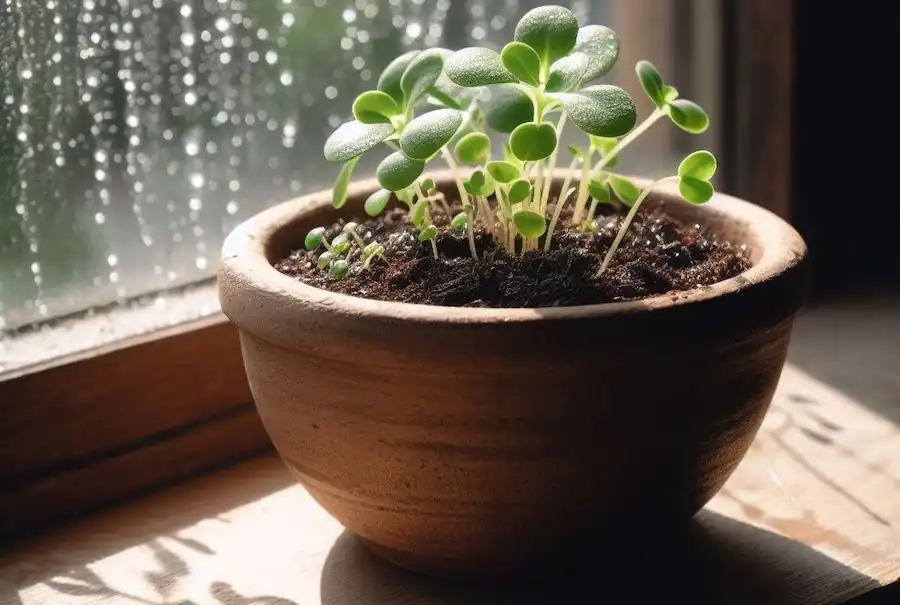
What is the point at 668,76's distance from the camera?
1403 millimetres

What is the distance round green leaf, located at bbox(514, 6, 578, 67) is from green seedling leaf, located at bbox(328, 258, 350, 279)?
0.22 m

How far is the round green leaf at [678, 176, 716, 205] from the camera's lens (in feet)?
2.62

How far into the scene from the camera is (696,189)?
0.80 metres

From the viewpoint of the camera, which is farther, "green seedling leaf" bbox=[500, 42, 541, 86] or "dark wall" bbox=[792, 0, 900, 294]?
"dark wall" bbox=[792, 0, 900, 294]

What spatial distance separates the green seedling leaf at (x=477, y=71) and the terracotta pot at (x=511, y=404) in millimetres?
173

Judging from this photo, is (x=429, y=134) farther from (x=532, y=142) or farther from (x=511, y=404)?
(x=511, y=404)

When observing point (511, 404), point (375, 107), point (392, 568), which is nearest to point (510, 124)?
point (375, 107)

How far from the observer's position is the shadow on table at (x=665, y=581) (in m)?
0.83

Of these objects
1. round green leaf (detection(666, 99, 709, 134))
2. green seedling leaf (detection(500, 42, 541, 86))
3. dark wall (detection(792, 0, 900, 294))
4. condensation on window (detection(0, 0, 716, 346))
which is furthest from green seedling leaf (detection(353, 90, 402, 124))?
dark wall (detection(792, 0, 900, 294))

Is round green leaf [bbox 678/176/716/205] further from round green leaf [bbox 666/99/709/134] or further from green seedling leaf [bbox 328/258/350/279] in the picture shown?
green seedling leaf [bbox 328/258/350/279]

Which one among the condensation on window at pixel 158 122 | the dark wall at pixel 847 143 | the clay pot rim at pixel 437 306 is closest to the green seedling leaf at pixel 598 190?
the clay pot rim at pixel 437 306

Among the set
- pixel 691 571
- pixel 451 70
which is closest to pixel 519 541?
pixel 691 571

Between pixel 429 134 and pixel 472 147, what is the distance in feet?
0.30

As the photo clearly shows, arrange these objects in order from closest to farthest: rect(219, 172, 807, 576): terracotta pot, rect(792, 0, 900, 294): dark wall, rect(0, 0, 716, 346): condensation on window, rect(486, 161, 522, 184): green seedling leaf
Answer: rect(219, 172, 807, 576): terracotta pot → rect(486, 161, 522, 184): green seedling leaf → rect(0, 0, 716, 346): condensation on window → rect(792, 0, 900, 294): dark wall
